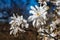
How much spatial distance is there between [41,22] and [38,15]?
2.0 inches

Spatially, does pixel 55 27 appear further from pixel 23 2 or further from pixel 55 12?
pixel 23 2

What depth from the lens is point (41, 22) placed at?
1641mm

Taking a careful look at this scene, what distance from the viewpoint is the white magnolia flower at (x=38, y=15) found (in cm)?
163

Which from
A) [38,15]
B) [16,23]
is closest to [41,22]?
[38,15]

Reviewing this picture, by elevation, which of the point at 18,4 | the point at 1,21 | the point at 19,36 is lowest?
the point at 19,36

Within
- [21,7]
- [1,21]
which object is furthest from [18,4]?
[1,21]

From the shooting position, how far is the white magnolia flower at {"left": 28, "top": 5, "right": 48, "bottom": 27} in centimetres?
163

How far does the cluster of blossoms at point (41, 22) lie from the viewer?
→ 164 cm

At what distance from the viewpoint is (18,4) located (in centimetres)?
165

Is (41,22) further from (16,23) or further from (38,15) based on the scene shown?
(16,23)

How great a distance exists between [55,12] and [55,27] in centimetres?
10

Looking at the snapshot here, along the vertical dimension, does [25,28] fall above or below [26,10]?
below

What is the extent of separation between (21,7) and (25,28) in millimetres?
146

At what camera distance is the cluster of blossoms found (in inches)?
64.4
